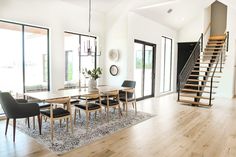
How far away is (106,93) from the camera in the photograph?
14.8 feet

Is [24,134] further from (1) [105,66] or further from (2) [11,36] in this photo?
(1) [105,66]

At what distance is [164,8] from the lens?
6980 mm

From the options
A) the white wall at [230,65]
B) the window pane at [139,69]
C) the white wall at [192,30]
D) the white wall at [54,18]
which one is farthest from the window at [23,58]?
the white wall at [230,65]

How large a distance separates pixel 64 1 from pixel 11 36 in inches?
73.2

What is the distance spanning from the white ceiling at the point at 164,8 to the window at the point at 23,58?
158 centimetres

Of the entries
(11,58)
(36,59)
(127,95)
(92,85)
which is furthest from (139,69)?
(11,58)

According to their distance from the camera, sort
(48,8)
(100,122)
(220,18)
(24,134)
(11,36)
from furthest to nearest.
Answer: (220,18) → (48,8) → (11,36) → (100,122) → (24,134)

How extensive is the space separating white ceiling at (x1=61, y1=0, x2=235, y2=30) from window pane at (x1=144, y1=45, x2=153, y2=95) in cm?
130

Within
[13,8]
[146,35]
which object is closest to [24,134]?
[13,8]

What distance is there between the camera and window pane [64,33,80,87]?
6087 millimetres

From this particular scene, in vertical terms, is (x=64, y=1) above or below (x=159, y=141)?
above

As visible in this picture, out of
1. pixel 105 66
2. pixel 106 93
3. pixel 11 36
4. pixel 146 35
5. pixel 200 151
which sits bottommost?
pixel 200 151

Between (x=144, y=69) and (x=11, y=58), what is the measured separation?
4702mm

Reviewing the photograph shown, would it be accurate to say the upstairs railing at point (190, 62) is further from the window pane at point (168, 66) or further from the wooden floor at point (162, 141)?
the wooden floor at point (162, 141)
